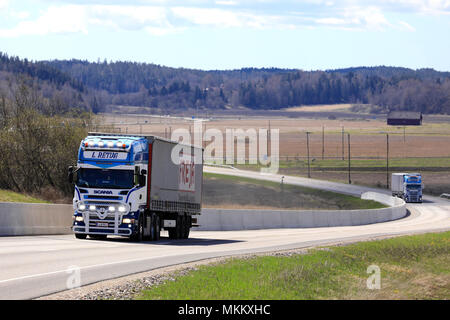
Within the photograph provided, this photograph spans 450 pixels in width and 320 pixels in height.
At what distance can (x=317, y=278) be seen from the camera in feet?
58.4

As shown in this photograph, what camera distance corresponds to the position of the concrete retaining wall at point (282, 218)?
4356 cm

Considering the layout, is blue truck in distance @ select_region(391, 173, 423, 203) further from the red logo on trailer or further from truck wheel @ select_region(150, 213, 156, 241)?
truck wheel @ select_region(150, 213, 156, 241)

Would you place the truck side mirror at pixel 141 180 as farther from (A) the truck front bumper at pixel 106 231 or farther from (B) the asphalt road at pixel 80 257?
(B) the asphalt road at pixel 80 257

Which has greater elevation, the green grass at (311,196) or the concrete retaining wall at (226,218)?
the concrete retaining wall at (226,218)

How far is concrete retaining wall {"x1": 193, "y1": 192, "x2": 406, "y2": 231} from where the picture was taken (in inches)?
1715

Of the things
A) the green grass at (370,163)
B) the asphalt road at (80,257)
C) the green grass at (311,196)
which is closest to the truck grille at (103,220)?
the asphalt road at (80,257)

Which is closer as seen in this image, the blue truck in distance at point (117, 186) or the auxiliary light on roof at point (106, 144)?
the blue truck in distance at point (117, 186)

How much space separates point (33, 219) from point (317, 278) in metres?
15.5

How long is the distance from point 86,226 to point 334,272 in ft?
35.6

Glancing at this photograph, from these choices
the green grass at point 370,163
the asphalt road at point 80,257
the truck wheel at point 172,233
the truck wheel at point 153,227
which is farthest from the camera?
the green grass at point 370,163

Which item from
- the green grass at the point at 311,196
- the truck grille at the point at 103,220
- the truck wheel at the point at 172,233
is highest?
the truck grille at the point at 103,220

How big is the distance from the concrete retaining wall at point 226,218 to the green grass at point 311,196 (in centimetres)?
626
